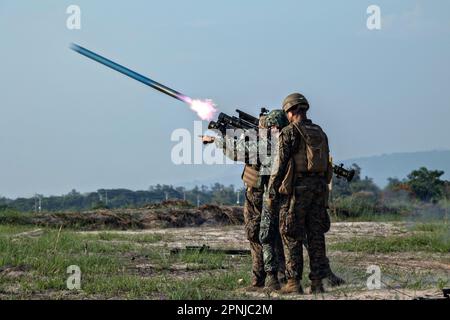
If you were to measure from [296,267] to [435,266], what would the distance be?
4386mm

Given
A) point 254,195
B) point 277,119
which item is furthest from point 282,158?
point 254,195

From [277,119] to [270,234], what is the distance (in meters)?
1.38

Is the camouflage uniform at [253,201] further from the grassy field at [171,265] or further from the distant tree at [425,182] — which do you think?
the distant tree at [425,182]

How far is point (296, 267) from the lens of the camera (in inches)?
386

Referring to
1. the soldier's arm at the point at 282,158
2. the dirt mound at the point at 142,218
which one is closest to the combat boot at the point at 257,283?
the soldier's arm at the point at 282,158

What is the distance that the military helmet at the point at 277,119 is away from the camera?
10.3 m

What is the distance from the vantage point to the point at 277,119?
10.3 meters

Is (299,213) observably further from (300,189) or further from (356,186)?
(356,186)

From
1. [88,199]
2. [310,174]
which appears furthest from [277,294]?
[88,199]

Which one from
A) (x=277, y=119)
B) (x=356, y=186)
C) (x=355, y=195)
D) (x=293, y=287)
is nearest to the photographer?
(x=293, y=287)

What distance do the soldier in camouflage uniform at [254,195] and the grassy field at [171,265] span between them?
1.11ft

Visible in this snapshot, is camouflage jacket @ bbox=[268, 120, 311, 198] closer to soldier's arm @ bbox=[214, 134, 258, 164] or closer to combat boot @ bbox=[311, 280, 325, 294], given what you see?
soldier's arm @ bbox=[214, 134, 258, 164]
